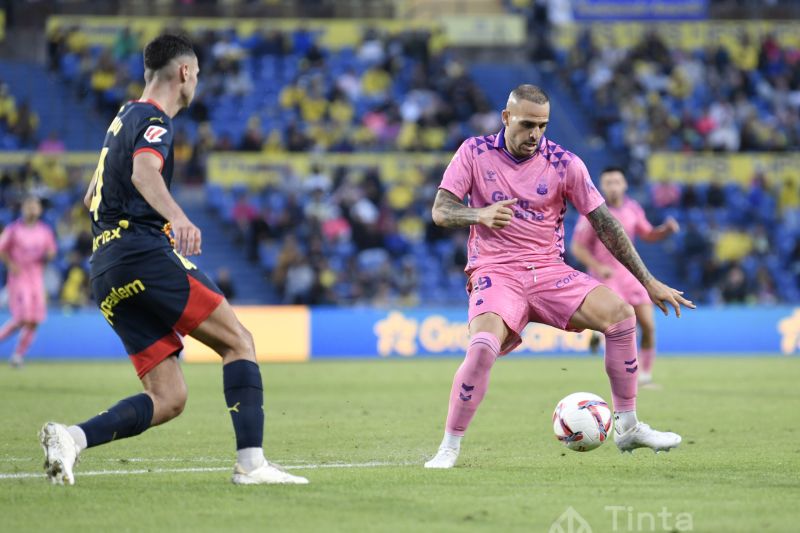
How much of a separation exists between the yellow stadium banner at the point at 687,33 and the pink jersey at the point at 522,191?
90.4 ft

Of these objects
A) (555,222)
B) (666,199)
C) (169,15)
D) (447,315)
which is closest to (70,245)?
(447,315)

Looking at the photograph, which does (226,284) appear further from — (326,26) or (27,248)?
(326,26)

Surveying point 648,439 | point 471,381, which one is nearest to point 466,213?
point 471,381

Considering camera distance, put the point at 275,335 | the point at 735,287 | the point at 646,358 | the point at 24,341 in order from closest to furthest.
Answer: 1. the point at 646,358
2. the point at 24,341
3. the point at 275,335
4. the point at 735,287

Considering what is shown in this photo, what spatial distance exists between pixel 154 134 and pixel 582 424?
11.4 feet

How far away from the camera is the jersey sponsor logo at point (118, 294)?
7230 mm

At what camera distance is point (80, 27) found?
32.0 m

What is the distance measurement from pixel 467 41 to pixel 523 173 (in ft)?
92.0

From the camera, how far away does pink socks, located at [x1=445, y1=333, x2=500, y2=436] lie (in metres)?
8.33

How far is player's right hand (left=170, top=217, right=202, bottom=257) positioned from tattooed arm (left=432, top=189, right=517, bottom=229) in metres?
2.04

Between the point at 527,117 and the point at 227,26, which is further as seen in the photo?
the point at 227,26

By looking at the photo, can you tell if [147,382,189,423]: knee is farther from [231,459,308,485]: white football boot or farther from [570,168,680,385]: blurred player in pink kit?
[570,168,680,385]: blurred player in pink kit

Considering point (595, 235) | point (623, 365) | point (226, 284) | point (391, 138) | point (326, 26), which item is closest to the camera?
point (623, 365)

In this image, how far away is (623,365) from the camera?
8922 millimetres
